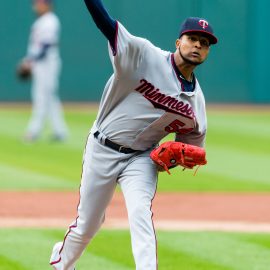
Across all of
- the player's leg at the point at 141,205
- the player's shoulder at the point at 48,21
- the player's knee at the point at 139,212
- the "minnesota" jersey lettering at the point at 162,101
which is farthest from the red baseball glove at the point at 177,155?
the player's shoulder at the point at 48,21

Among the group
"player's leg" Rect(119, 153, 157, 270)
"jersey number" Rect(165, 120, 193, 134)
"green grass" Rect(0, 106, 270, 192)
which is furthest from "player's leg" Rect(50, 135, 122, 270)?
"green grass" Rect(0, 106, 270, 192)

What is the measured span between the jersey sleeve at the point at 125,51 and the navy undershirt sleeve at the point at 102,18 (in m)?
0.03

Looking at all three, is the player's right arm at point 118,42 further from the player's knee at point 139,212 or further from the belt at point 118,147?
the player's knee at point 139,212

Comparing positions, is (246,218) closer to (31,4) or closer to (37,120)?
(37,120)

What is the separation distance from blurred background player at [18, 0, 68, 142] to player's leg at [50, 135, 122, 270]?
941 cm

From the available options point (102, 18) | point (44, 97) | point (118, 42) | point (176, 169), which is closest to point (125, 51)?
point (118, 42)

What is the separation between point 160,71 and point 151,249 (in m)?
1.17

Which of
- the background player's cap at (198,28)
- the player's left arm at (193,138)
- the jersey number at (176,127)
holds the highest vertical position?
the background player's cap at (198,28)

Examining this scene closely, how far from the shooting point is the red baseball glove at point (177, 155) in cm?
695

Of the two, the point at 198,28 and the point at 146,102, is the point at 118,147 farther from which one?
the point at 198,28

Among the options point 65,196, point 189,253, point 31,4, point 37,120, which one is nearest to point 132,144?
point 189,253

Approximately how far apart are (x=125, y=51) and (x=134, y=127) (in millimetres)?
572

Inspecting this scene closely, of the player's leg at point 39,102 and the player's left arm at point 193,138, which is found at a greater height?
the player's left arm at point 193,138

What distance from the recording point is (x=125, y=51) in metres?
6.71
